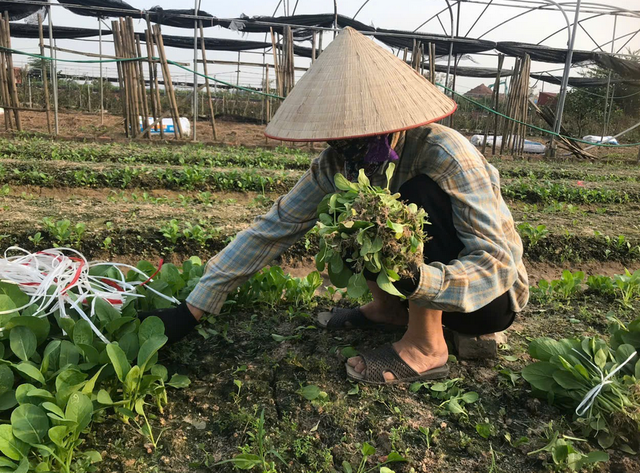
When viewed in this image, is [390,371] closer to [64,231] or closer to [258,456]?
[258,456]

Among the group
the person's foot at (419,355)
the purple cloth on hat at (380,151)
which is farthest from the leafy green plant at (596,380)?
the purple cloth on hat at (380,151)

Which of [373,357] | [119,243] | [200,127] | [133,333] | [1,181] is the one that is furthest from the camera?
[200,127]

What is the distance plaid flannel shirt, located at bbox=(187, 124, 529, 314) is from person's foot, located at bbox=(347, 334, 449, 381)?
294 mm

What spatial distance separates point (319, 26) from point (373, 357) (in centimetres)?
1026

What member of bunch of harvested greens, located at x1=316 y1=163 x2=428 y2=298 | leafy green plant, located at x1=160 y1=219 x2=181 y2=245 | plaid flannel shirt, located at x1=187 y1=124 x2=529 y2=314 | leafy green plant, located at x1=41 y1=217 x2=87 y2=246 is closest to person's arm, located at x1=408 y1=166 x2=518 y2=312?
plaid flannel shirt, located at x1=187 y1=124 x2=529 y2=314

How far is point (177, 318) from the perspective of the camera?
1.73m

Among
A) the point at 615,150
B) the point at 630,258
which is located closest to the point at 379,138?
the point at 630,258

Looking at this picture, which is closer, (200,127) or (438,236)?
(438,236)

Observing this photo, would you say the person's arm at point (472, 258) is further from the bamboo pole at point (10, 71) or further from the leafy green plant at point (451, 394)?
the bamboo pole at point (10, 71)

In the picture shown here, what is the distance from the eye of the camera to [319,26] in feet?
35.0

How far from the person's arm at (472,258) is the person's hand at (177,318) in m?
0.81

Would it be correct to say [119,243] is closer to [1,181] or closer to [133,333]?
[133,333]

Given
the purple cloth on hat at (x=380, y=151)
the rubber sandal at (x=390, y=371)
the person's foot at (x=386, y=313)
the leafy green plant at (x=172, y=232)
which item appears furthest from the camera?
the leafy green plant at (x=172, y=232)

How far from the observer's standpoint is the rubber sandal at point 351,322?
2119mm
